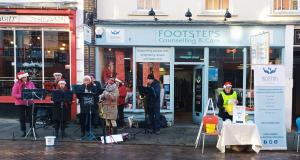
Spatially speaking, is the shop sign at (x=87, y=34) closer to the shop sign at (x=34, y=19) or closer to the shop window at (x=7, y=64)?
the shop sign at (x=34, y=19)

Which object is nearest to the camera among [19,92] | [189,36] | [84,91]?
[84,91]

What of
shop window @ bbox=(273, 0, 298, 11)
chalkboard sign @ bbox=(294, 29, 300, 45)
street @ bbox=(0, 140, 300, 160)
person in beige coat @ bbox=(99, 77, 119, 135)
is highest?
shop window @ bbox=(273, 0, 298, 11)

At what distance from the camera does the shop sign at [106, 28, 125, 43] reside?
14.5 m

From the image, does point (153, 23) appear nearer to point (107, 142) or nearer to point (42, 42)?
point (42, 42)

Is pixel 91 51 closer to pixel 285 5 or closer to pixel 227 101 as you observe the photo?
pixel 227 101

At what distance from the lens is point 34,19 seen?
14.2 metres

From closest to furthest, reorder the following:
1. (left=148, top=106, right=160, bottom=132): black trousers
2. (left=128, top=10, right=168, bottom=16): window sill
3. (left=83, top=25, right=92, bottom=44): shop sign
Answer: (left=148, top=106, right=160, bottom=132): black trousers → (left=83, top=25, right=92, bottom=44): shop sign → (left=128, top=10, right=168, bottom=16): window sill

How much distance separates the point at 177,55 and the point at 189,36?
773 mm

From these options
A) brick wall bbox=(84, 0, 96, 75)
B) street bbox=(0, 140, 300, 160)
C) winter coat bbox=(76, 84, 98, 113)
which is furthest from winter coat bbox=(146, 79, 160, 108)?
brick wall bbox=(84, 0, 96, 75)

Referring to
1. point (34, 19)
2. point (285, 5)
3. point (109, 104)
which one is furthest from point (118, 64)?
point (285, 5)

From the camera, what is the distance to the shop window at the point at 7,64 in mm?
14625

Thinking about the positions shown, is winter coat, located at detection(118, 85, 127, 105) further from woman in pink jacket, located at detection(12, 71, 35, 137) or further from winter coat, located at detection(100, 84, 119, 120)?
woman in pink jacket, located at detection(12, 71, 35, 137)

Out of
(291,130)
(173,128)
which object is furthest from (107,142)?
(291,130)

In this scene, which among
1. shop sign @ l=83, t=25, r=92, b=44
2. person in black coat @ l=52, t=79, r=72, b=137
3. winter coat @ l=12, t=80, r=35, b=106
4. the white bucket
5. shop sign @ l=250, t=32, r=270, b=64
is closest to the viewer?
shop sign @ l=250, t=32, r=270, b=64
